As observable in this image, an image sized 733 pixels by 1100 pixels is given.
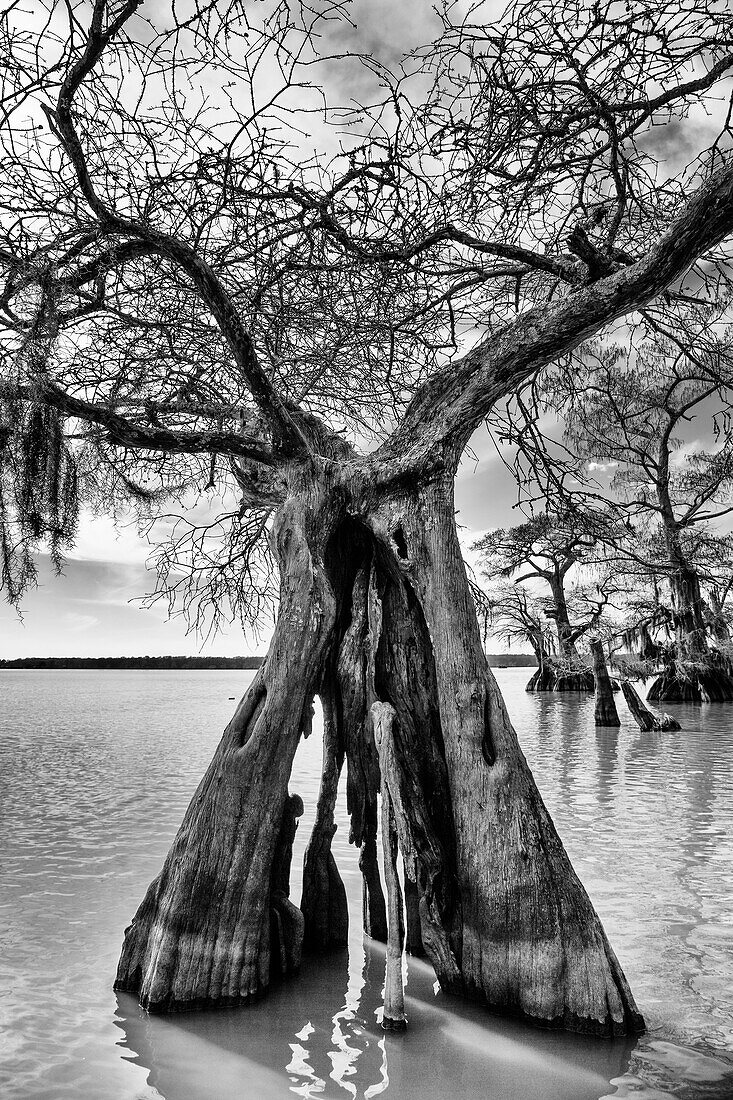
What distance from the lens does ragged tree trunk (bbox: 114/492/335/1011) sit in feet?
12.2

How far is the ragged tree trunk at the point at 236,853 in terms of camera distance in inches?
146

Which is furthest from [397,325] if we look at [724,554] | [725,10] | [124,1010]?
[724,554]

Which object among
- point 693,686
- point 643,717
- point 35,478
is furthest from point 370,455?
point 693,686

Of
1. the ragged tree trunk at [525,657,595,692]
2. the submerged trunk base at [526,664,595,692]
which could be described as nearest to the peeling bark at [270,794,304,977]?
the ragged tree trunk at [525,657,595,692]

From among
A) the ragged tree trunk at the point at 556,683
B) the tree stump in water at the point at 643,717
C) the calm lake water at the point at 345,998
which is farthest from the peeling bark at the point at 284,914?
the ragged tree trunk at the point at 556,683

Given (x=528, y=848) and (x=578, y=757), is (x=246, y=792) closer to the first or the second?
(x=528, y=848)

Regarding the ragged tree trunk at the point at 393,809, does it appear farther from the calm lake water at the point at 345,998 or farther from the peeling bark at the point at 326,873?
the calm lake water at the point at 345,998

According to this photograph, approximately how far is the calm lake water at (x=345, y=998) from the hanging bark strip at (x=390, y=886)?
0.11 m

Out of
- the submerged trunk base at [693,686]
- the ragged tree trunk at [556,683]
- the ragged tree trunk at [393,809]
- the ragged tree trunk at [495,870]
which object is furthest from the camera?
the ragged tree trunk at [556,683]

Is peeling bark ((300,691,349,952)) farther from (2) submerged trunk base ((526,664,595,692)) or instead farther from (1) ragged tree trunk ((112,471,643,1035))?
(2) submerged trunk base ((526,664,595,692))

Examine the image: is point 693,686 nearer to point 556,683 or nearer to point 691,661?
point 691,661

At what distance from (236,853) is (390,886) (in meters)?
0.81

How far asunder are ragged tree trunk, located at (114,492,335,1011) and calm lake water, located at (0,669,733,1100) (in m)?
0.16

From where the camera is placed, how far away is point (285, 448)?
4766 millimetres
